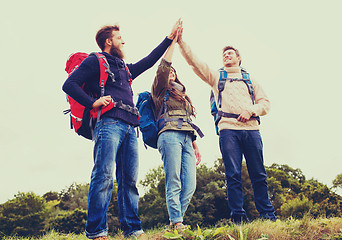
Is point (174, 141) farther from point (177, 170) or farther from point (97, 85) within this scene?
point (97, 85)

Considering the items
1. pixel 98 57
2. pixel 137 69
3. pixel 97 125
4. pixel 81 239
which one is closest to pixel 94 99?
pixel 97 125

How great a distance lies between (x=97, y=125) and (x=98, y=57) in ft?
2.64

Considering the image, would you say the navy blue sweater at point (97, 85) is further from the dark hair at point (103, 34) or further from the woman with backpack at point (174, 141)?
the woman with backpack at point (174, 141)

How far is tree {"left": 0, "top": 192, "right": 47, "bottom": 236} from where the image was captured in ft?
94.0

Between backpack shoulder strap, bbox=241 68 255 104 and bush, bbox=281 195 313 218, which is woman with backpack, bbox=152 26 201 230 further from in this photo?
bush, bbox=281 195 313 218

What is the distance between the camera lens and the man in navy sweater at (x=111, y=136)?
140 inches

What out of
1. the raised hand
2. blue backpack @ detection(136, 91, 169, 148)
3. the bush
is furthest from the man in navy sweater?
the bush

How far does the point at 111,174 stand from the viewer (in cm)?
365

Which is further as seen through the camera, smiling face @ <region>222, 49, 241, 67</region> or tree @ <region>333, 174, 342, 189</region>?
tree @ <region>333, 174, 342, 189</region>

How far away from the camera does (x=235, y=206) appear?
4.61m

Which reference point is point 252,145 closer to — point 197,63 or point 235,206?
point 235,206

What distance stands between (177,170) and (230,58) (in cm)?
219

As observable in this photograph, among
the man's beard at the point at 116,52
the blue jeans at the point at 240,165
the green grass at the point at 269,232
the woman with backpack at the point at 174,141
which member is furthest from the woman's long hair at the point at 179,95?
the green grass at the point at 269,232

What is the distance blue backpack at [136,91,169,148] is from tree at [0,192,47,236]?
27482mm
